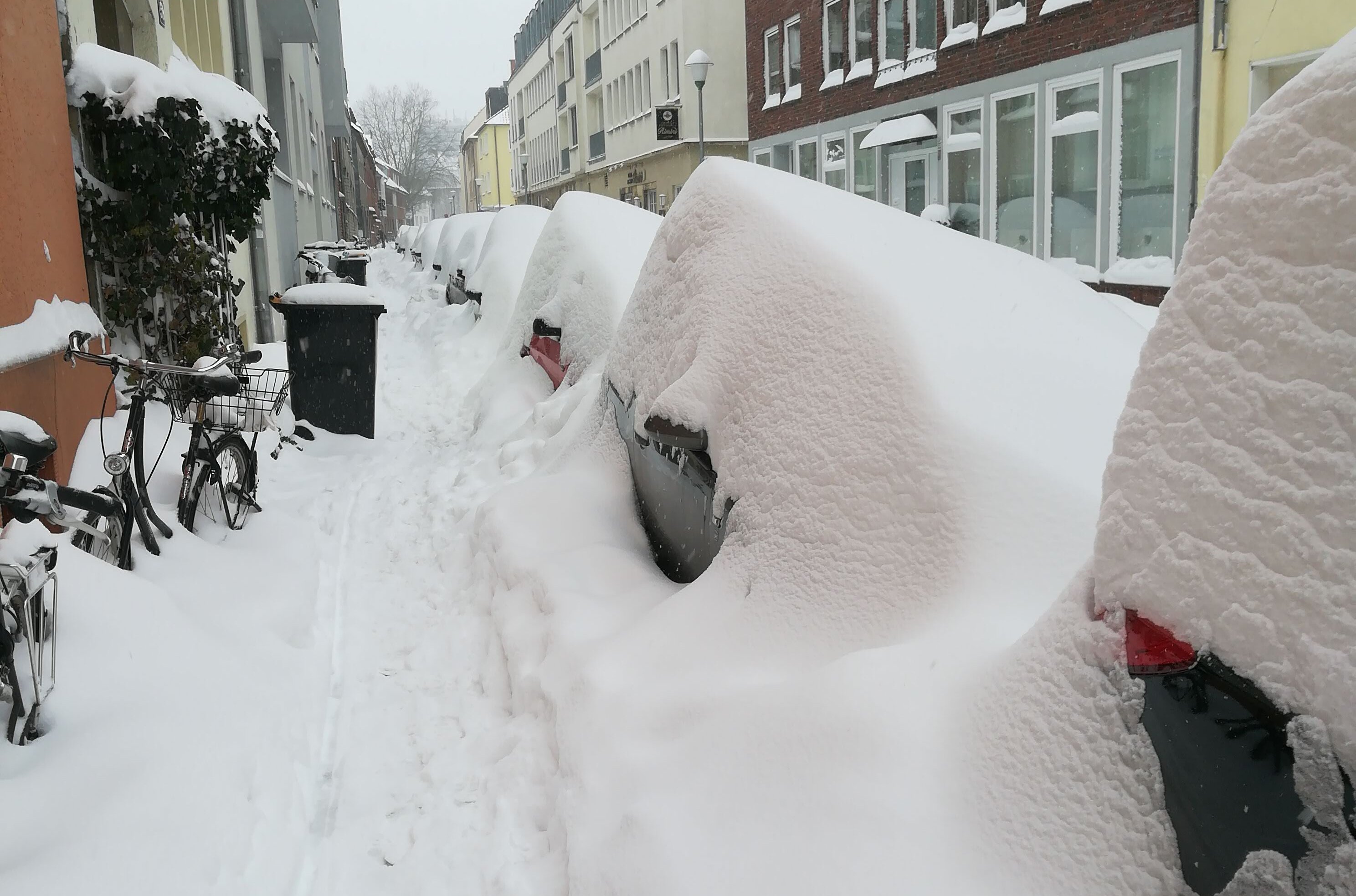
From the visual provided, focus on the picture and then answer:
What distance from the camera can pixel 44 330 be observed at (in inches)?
198

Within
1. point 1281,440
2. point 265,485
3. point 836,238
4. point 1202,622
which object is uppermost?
point 836,238

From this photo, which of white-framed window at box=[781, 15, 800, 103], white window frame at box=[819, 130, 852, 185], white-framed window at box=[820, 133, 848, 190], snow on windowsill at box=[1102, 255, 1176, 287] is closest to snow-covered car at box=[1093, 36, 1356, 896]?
snow on windowsill at box=[1102, 255, 1176, 287]

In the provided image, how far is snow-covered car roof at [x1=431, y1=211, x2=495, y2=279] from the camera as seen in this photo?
19875 mm

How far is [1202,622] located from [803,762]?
1.04 m

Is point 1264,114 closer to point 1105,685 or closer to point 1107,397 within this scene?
point 1105,685

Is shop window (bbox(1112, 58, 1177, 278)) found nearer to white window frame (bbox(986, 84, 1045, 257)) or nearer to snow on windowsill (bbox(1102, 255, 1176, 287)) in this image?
snow on windowsill (bbox(1102, 255, 1176, 287))

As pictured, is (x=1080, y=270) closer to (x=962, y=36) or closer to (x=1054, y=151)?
(x=1054, y=151)

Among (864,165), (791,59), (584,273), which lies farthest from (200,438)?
(791,59)

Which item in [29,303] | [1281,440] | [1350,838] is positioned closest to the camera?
[1350,838]

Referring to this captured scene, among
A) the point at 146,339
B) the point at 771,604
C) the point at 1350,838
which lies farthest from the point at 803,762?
the point at 146,339

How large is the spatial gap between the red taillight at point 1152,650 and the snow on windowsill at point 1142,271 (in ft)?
43.8

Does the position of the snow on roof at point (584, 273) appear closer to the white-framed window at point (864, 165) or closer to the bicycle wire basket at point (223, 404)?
the bicycle wire basket at point (223, 404)

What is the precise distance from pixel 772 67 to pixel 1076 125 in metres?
13.1

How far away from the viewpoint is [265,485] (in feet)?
23.3
